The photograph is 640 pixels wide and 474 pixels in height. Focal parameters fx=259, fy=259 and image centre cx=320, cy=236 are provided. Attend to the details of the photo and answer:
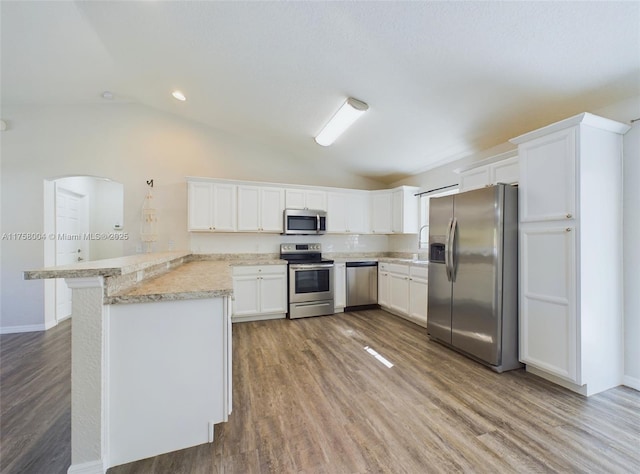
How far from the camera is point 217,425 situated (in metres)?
1.76

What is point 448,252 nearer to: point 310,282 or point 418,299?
point 418,299

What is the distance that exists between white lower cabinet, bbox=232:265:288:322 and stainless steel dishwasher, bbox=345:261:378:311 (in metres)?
1.14

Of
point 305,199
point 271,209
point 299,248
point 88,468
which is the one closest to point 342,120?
point 305,199

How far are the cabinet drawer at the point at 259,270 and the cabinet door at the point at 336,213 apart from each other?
1.15 metres

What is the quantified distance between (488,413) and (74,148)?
5.76 meters

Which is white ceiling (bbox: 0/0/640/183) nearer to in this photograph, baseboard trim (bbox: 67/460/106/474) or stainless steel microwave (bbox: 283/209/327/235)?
stainless steel microwave (bbox: 283/209/327/235)

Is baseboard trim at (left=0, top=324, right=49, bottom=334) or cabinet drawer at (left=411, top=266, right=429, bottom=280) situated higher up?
cabinet drawer at (left=411, top=266, right=429, bottom=280)

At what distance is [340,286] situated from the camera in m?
4.43

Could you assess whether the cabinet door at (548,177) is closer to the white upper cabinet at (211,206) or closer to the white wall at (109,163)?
the white wall at (109,163)

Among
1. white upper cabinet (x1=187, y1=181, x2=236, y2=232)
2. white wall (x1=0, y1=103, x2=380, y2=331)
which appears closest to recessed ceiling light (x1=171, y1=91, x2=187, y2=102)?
white wall (x1=0, y1=103, x2=380, y2=331)

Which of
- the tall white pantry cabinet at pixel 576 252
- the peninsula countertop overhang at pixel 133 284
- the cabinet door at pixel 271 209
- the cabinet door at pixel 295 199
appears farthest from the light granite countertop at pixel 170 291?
the cabinet door at pixel 295 199

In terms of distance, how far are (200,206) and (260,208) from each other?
898mm

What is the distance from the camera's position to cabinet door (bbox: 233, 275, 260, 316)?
12.7 feet

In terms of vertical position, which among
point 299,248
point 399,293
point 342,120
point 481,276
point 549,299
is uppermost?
point 342,120
